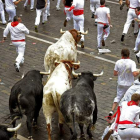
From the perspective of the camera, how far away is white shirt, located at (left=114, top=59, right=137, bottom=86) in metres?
10.6

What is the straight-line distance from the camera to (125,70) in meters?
10.7

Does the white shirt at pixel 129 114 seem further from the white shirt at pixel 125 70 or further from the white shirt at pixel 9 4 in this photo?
the white shirt at pixel 9 4

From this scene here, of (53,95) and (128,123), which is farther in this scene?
(53,95)

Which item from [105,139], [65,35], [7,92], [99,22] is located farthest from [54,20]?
[105,139]

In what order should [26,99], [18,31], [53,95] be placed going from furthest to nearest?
[18,31] → [53,95] → [26,99]

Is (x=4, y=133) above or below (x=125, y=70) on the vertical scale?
below

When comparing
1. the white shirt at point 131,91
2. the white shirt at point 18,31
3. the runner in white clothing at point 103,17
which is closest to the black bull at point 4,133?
the white shirt at point 131,91

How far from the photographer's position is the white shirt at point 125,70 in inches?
417

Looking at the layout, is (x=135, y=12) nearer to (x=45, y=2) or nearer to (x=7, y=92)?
(x=45, y=2)

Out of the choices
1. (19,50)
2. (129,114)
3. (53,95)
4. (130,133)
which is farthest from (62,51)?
(130,133)

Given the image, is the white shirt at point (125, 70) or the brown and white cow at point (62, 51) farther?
the brown and white cow at point (62, 51)

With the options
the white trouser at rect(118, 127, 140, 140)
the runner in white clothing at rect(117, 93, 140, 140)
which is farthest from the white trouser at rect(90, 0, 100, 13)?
the white trouser at rect(118, 127, 140, 140)

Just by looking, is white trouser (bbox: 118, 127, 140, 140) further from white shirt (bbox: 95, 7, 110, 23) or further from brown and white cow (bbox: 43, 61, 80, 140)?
white shirt (bbox: 95, 7, 110, 23)

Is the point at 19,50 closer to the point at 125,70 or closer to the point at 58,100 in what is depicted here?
the point at 125,70
